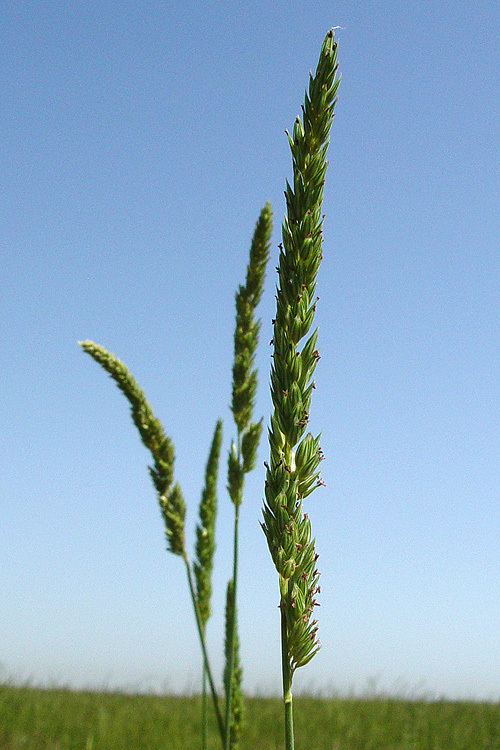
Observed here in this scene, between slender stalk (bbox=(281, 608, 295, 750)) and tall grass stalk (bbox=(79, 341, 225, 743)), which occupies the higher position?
tall grass stalk (bbox=(79, 341, 225, 743))

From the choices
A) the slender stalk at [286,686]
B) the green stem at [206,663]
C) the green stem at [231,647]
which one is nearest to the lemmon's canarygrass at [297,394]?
the slender stalk at [286,686]

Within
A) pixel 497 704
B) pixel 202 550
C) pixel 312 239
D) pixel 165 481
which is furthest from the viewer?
pixel 497 704

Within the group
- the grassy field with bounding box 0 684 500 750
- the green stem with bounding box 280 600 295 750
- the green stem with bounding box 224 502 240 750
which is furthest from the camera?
the grassy field with bounding box 0 684 500 750

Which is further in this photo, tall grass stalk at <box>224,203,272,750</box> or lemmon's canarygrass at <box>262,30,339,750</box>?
tall grass stalk at <box>224,203,272,750</box>

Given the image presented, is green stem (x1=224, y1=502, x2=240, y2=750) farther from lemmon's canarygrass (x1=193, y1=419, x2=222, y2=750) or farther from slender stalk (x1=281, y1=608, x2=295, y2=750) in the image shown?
slender stalk (x1=281, y1=608, x2=295, y2=750)

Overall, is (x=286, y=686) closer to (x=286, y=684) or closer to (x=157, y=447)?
(x=286, y=684)

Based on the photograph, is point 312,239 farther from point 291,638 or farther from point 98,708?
point 98,708

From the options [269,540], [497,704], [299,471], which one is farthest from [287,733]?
[497,704]

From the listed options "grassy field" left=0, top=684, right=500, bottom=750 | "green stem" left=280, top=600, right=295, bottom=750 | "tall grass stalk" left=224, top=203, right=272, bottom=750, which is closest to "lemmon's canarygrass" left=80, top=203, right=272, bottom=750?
"tall grass stalk" left=224, top=203, right=272, bottom=750
